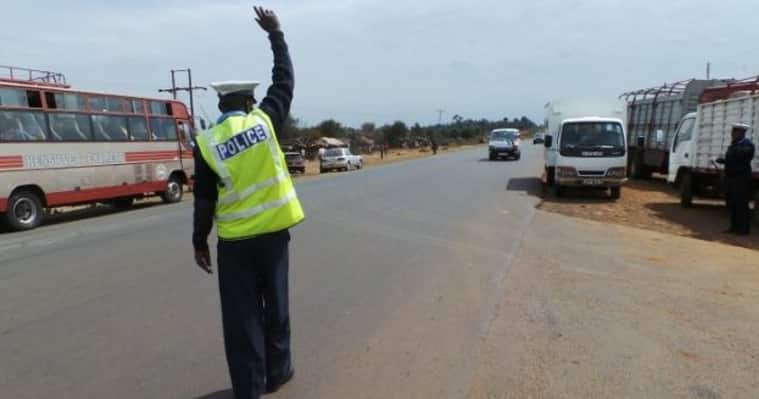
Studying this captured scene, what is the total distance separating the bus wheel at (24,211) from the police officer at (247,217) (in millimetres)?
11412

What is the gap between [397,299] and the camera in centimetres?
615

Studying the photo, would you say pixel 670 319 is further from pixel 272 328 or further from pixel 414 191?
pixel 414 191

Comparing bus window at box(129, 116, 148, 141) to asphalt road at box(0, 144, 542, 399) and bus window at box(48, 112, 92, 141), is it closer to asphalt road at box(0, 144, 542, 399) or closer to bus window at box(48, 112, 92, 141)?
bus window at box(48, 112, 92, 141)

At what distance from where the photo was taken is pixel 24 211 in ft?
44.1

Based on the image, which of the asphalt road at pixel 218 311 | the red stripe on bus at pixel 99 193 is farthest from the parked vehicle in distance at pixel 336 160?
the asphalt road at pixel 218 311

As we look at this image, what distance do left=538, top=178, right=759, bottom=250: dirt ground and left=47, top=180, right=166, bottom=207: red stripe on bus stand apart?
10818 mm

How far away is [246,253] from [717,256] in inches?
287

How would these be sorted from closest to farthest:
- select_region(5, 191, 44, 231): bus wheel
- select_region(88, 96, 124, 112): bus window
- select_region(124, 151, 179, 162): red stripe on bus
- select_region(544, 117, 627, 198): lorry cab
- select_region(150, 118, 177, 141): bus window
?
1. select_region(5, 191, 44, 231): bus wheel
2. select_region(88, 96, 124, 112): bus window
3. select_region(544, 117, 627, 198): lorry cab
4. select_region(124, 151, 179, 162): red stripe on bus
5. select_region(150, 118, 177, 141): bus window

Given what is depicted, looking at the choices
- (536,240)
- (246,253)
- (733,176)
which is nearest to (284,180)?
(246,253)

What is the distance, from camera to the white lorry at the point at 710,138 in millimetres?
11914

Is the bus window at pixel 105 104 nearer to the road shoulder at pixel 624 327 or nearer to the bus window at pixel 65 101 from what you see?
the bus window at pixel 65 101

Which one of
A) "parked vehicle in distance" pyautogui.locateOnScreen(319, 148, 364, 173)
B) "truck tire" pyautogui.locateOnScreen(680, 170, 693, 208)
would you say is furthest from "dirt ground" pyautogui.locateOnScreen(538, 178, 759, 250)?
"parked vehicle in distance" pyautogui.locateOnScreen(319, 148, 364, 173)

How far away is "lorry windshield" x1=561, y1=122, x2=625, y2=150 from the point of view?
16.2 meters

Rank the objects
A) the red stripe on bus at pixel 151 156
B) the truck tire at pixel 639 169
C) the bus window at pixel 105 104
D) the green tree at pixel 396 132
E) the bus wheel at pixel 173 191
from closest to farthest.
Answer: the bus window at pixel 105 104 < the red stripe on bus at pixel 151 156 < the bus wheel at pixel 173 191 < the truck tire at pixel 639 169 < the green tree at pixel 396 132
